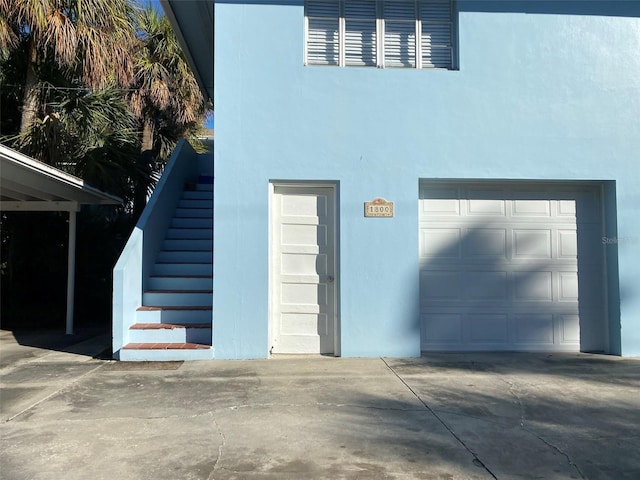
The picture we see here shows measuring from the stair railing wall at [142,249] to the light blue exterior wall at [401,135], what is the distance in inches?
46.4

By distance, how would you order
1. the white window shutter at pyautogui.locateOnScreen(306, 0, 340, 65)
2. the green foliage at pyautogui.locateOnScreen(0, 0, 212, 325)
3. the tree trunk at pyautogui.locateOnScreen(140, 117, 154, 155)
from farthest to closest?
1. the tree trunk at pyautogui.locateOnScreen(140, 117, 154, 155)
2. the green foliage at pyautogui.locateOnScreen(0, 0, 212, 325)
3. the white window shutter at pyautogui.locateOnScreen(306, 0, 340, 65)

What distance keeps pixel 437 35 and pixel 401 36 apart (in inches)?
19.7

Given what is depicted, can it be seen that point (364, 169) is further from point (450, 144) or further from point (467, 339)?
point (467, 339)

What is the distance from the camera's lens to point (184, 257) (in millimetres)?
8164

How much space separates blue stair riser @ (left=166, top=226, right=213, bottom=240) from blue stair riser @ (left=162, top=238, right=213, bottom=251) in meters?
0.20

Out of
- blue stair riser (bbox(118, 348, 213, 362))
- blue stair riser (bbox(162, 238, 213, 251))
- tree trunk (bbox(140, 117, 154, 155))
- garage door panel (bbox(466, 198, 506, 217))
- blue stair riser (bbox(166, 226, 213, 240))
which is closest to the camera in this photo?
blue stair riser (bbox(118, 348, 213, 362))

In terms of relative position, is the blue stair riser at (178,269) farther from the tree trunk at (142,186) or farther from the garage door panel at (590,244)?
the garage door panel at (590,244)

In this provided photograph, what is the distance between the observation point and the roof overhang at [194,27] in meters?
7.82

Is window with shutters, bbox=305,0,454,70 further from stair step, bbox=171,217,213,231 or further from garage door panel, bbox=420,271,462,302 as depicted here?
stair step, bbox=171,217,213,231

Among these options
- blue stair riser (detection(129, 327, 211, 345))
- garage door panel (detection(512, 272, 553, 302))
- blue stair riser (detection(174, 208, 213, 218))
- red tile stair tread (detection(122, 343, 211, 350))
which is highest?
blue stair riser (detection(174, 208, 213, 218))

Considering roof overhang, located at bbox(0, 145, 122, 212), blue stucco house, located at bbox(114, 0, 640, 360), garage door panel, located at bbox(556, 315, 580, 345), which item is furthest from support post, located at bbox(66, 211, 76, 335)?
garage door panel, located at bbox(556, 315, 580, 345)

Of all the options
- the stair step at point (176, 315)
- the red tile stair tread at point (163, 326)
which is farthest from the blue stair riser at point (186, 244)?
the red tile stair tread at point (163, 326)

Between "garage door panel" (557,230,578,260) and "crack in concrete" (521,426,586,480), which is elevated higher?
"garage door panel" (557,230,578,260)

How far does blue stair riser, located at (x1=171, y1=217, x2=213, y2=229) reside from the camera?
898 cm
